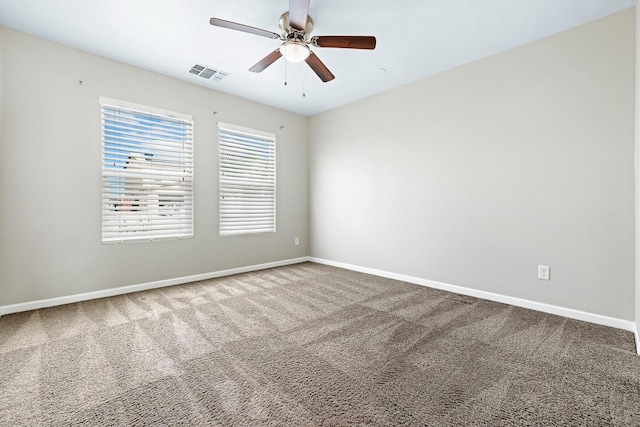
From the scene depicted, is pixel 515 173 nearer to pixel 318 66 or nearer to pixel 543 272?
pixel 543 272

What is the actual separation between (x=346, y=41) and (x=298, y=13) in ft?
1.38

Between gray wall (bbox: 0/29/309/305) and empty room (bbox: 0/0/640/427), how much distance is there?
2cm

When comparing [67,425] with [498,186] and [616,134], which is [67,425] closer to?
[498,186]

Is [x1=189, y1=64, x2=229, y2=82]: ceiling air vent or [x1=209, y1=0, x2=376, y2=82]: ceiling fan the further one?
[x1=189, y1=64, x2=229, y2=82]: ceiling air vent

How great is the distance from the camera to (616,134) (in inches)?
94.3

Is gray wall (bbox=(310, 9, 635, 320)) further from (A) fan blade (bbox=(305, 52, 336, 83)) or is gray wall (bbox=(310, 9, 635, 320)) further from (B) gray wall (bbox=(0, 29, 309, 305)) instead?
(B) gray wall (bbox=(0, 29, 309, 305))

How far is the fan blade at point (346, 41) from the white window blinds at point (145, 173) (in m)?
2.27

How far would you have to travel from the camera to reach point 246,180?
4.37 metres

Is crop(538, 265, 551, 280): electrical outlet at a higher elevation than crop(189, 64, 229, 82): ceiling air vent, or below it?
below

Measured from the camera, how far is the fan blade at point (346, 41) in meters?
2.16

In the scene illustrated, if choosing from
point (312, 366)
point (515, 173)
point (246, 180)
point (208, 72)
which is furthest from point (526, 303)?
point (208, 72)

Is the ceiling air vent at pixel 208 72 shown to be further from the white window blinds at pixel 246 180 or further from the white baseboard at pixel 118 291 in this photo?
the white baseboard at pixel 118 291

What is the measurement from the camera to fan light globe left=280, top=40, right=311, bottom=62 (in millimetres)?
2355

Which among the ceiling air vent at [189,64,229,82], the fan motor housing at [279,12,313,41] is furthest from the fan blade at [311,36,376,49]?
the ceiling air vent at [189,64,229,82]
